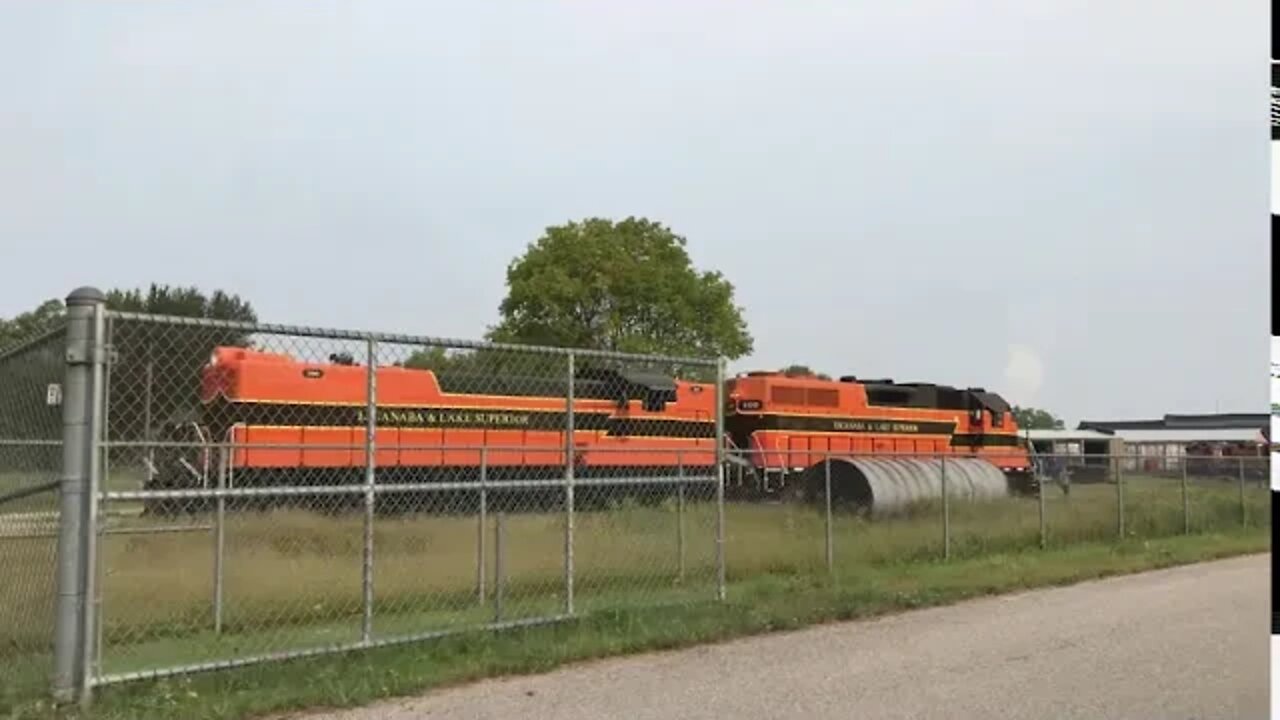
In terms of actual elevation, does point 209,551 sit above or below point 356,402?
below

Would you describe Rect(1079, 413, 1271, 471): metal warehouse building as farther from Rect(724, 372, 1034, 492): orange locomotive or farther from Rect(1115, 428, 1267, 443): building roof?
Rect(724, 372, 1034, 492): orange locomotive

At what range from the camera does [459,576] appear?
11.9m

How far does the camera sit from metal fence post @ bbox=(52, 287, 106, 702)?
6.82 meters

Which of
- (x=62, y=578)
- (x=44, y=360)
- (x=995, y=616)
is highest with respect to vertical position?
(x=44, y=360)

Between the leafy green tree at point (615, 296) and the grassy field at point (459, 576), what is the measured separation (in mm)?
33714

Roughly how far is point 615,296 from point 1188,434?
5485 cm

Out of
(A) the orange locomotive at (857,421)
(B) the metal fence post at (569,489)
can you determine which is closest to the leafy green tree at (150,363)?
(B) the metal fence post at (569,489)

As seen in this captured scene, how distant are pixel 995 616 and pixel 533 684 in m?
5.20

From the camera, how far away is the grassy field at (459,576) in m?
8.41

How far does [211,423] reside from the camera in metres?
18.0

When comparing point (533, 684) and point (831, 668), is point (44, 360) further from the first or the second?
point (831, 668)

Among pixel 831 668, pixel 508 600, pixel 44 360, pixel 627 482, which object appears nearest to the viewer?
pixel 44 360

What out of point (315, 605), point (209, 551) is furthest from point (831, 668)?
point (209, 551)

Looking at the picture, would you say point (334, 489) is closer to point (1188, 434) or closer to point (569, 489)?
point (569, 489)
